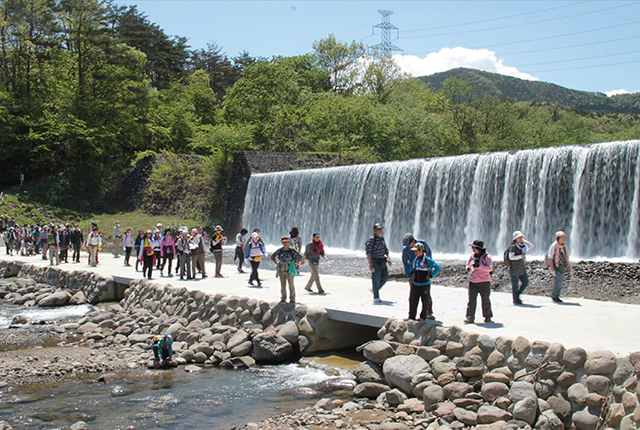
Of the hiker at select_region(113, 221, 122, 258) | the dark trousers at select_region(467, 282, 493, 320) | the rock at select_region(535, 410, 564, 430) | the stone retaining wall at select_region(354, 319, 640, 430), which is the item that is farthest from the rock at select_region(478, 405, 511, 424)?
the hiker at select_region(113, 221, 122, 258)

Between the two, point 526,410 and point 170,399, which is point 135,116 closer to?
point 170,399

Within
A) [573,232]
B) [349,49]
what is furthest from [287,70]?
[573,232]

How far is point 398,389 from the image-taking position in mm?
7852

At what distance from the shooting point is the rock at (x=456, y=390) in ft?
23.4

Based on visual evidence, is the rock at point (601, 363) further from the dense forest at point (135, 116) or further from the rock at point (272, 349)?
the dense forest at point (135, 116)

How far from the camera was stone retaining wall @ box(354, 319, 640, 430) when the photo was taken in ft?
Answer: 20.2

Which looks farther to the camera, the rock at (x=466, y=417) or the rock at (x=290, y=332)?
the rock at (x=290, y=332)

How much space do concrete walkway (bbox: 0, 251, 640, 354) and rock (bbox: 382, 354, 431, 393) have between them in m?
0.82

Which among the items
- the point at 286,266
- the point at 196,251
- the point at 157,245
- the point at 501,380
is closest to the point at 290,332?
the point at 286,266

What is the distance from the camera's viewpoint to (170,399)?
832cm

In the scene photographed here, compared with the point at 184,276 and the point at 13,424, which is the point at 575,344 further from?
Result: the point at 184,276

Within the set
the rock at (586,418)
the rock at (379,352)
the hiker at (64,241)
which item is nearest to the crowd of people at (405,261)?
the rock at (379,352)

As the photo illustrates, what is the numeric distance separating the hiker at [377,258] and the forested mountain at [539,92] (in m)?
120

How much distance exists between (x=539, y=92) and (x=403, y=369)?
157147 millimetres
